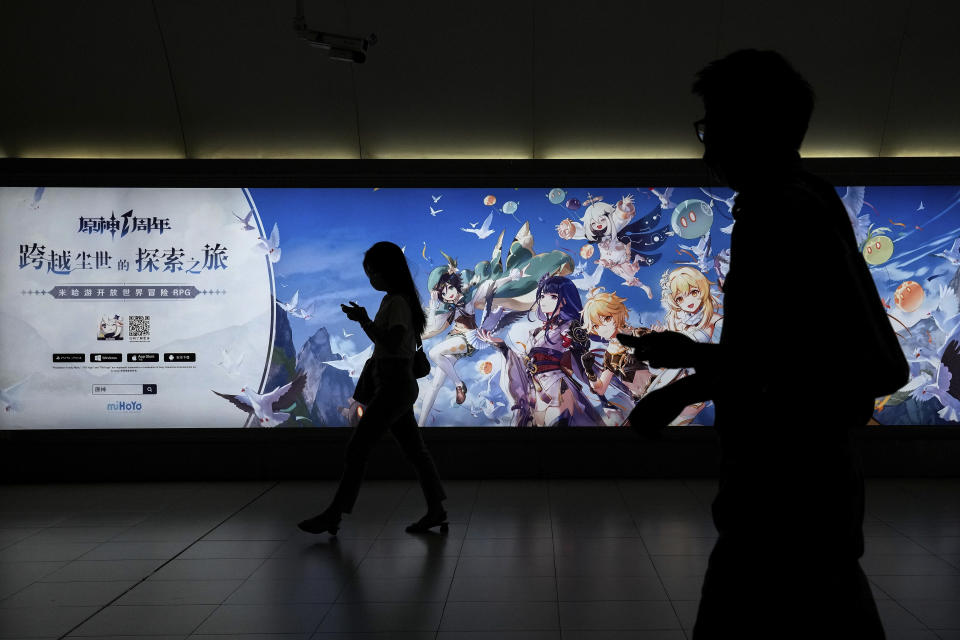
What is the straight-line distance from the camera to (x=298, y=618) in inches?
147

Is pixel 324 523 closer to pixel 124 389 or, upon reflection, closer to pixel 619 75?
pixel 124 389

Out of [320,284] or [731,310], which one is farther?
[320,284]

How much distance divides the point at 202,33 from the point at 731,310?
21.3 feet

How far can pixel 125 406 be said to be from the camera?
7.01m

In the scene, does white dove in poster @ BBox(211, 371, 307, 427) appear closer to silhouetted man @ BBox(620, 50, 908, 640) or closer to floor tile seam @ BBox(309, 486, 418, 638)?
floor tile seam @ BBox(309, 486, 418, 638)

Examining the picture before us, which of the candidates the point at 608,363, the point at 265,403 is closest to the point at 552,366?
the point at 608,363

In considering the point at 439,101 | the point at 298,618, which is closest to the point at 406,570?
the point at 298,618

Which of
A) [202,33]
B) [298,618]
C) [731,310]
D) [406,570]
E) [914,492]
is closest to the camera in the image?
[731,310]

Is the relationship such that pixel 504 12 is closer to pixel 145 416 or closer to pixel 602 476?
pixel 602 476

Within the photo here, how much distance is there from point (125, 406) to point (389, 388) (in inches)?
123

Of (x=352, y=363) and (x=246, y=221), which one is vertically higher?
(x=246, y=221)

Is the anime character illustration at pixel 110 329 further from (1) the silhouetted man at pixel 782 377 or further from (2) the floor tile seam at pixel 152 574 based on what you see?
(1) the silhouetted man at pixel 782 377

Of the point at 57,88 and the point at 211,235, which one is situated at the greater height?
the point at 57,88

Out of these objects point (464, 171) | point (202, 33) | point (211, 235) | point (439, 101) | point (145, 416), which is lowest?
point (145, 416)
